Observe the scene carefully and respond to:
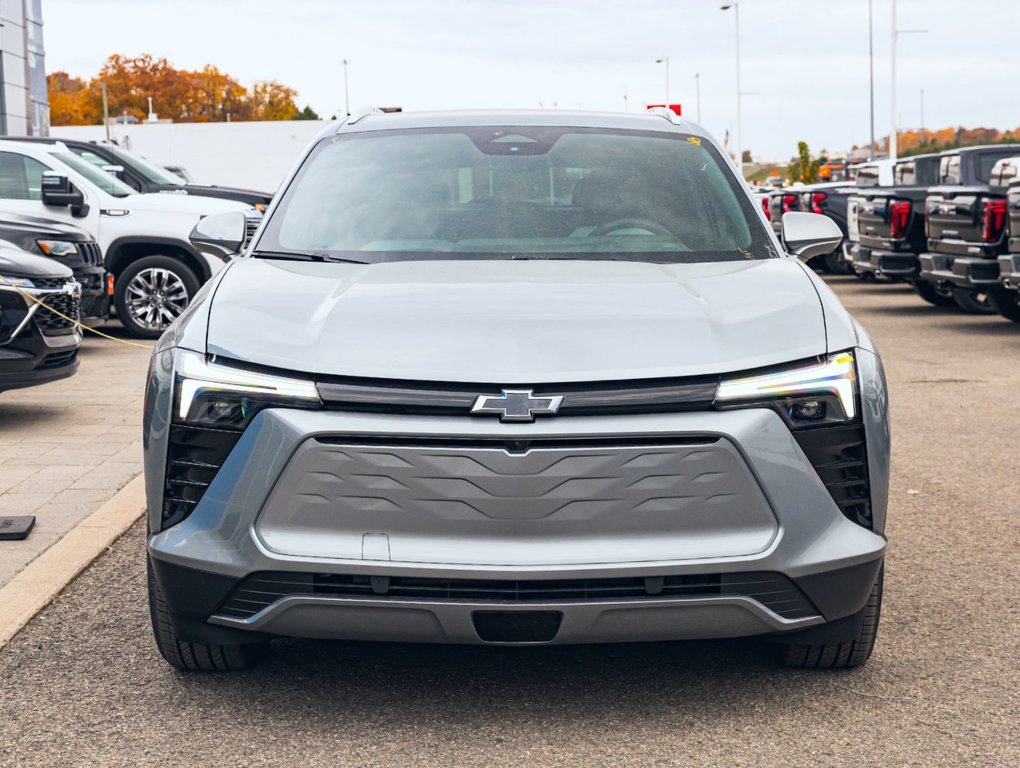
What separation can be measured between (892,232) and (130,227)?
8.90 meters

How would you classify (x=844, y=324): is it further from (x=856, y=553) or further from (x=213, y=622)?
(x=213, y=622)

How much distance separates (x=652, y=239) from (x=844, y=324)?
1.06 m

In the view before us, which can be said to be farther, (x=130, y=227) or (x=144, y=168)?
(x=144, y=168)

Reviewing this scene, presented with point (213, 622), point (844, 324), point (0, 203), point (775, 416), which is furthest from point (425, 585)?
point (0, 203)

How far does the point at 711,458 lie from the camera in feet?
11.7

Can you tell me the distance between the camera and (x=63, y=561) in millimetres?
5531

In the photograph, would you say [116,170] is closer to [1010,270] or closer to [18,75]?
[1010,270]

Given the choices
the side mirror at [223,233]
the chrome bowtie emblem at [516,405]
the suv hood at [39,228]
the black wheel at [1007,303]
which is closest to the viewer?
the chrome bowtie emblem at [516,405]

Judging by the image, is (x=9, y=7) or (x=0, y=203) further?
(x=9, y=7)

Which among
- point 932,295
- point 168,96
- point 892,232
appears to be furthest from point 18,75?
point 168,96

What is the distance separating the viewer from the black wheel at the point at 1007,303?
50.6ft

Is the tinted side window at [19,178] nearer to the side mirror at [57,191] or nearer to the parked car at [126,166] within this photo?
the side mirror at [57,191]

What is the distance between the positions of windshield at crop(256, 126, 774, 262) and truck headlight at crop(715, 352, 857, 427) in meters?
1.01

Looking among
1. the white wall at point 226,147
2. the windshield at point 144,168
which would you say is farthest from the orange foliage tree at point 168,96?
the windshield at point 144,168
